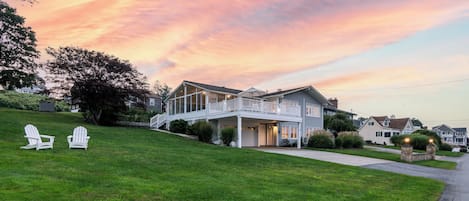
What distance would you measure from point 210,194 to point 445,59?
24242mm

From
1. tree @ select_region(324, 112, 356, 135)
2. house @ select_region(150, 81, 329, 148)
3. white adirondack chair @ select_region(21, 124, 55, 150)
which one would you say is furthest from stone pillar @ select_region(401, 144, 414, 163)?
tree @ select_region(324, 112, 356, 135)

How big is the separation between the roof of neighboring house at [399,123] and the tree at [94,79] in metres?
52.7

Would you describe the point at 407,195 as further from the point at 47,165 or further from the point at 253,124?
the point at 253,124

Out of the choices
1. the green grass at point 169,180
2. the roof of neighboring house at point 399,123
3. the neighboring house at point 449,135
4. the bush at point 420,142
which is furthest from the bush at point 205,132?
the neighboring house at point 449,135

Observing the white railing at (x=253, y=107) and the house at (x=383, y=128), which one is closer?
the white railing at (x=253, y=107)

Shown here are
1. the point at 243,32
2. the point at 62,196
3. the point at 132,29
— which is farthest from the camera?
the point at 243,32

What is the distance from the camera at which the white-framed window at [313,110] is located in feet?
114

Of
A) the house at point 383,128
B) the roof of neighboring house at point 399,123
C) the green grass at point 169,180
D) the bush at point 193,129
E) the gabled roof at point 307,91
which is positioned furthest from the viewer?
the roof of neighboring house at point 399,123

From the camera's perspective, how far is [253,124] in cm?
3006

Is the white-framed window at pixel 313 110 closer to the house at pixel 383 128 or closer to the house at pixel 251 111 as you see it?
the house at pixel 251 111

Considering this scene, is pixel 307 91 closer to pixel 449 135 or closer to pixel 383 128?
pixel 383 128

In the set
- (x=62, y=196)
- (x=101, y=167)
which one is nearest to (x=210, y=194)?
(x=62, y=196)

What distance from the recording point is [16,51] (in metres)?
24.8

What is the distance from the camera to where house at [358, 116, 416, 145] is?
207 feet
